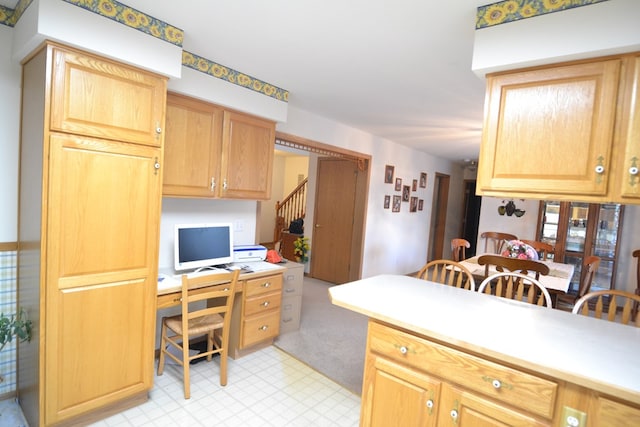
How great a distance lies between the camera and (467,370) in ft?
4.46

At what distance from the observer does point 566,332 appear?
148 centimetres

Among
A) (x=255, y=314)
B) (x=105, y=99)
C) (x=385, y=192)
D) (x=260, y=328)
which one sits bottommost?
(x=260, y=328)

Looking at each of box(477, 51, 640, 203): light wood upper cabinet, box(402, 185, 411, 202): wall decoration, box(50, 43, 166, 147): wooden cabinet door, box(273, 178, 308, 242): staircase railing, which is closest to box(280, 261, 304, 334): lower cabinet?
box(50, 43, 166, 147): wooden cabinet door

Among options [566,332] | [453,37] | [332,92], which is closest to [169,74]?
[332,92]

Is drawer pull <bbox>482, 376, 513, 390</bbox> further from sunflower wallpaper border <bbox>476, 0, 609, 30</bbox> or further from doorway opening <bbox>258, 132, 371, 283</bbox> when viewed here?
doorway opening <bbox>258, 132, 371, 283</bbox>

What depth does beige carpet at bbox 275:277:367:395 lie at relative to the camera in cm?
273

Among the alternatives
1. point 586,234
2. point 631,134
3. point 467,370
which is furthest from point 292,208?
point 631,134

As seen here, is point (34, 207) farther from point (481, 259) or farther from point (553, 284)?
point (553, 284)

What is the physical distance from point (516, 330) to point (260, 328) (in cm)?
208

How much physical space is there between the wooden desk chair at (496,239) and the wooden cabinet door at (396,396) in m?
4.45

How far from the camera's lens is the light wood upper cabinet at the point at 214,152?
8.03 feet

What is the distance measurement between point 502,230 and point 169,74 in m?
5.79

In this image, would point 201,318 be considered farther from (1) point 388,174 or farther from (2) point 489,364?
(1) point 388,174

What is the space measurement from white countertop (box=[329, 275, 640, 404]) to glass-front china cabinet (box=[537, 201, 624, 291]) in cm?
421
